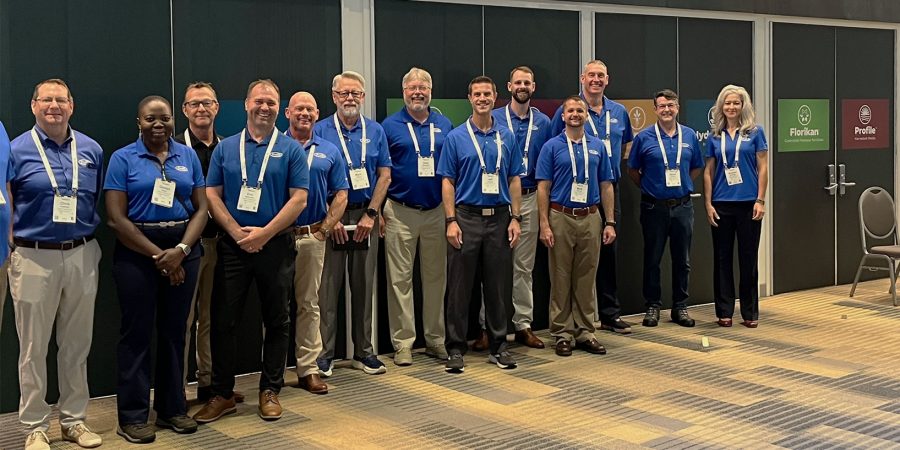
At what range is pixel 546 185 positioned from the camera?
259 inches

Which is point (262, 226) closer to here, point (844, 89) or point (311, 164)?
point (311, 164)

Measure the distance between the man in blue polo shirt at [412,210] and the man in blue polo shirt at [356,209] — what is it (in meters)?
0.20

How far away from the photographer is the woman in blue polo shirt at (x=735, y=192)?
7.39 metres

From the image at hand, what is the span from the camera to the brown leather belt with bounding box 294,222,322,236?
5.57 m

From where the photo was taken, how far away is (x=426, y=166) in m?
6.39

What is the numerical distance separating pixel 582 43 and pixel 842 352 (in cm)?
302

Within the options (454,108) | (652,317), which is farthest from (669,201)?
(454,108)

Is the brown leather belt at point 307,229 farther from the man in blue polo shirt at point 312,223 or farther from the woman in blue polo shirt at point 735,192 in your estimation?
the woman in blue polo shirt at point 735,192

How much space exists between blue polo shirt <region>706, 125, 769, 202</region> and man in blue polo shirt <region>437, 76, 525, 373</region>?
1.97m

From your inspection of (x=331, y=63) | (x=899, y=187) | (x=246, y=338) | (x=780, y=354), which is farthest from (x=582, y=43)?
(x=899, y=187)

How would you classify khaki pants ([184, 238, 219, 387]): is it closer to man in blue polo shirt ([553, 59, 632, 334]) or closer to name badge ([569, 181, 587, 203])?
name badge ([569, 181, 587, 203])

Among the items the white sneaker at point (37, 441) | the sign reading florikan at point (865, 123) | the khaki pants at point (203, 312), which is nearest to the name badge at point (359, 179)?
the khaki pants at point (203, 312)

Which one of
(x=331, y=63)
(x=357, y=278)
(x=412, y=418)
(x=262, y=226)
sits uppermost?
(x=331, y=63)

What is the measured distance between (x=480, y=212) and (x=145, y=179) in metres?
2.24
